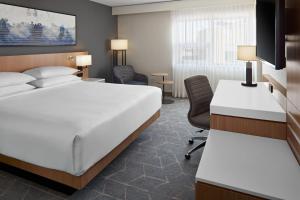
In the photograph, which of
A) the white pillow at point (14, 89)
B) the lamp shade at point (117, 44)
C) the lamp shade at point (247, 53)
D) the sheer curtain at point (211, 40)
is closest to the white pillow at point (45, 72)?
the white pillow at point (14, 89)

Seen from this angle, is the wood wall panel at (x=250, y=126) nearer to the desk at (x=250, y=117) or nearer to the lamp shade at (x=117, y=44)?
the desk at (x=250, y=117)

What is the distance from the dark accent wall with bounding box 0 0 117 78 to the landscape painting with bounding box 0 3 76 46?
4.2 inches

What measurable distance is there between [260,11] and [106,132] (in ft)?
5.88

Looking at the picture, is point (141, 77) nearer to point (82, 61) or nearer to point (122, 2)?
point (82, 61)

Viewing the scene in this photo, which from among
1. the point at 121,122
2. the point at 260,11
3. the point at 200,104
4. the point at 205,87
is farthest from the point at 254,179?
the point at 205,87

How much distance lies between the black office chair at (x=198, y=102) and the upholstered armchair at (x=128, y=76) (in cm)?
316

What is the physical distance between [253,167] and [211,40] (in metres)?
5.28

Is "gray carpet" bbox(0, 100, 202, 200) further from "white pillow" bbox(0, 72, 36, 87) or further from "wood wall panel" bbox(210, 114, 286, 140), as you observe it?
"white pillow" bbox(0, 72, 36, 87)

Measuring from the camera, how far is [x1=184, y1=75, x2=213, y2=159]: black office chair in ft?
9.03

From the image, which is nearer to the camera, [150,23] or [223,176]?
[223,176]

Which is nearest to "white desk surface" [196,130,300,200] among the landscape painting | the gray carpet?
the gray carpet

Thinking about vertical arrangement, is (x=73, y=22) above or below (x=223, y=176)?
above

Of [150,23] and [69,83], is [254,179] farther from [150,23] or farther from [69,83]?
[150,23]

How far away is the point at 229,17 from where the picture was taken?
221 inches
